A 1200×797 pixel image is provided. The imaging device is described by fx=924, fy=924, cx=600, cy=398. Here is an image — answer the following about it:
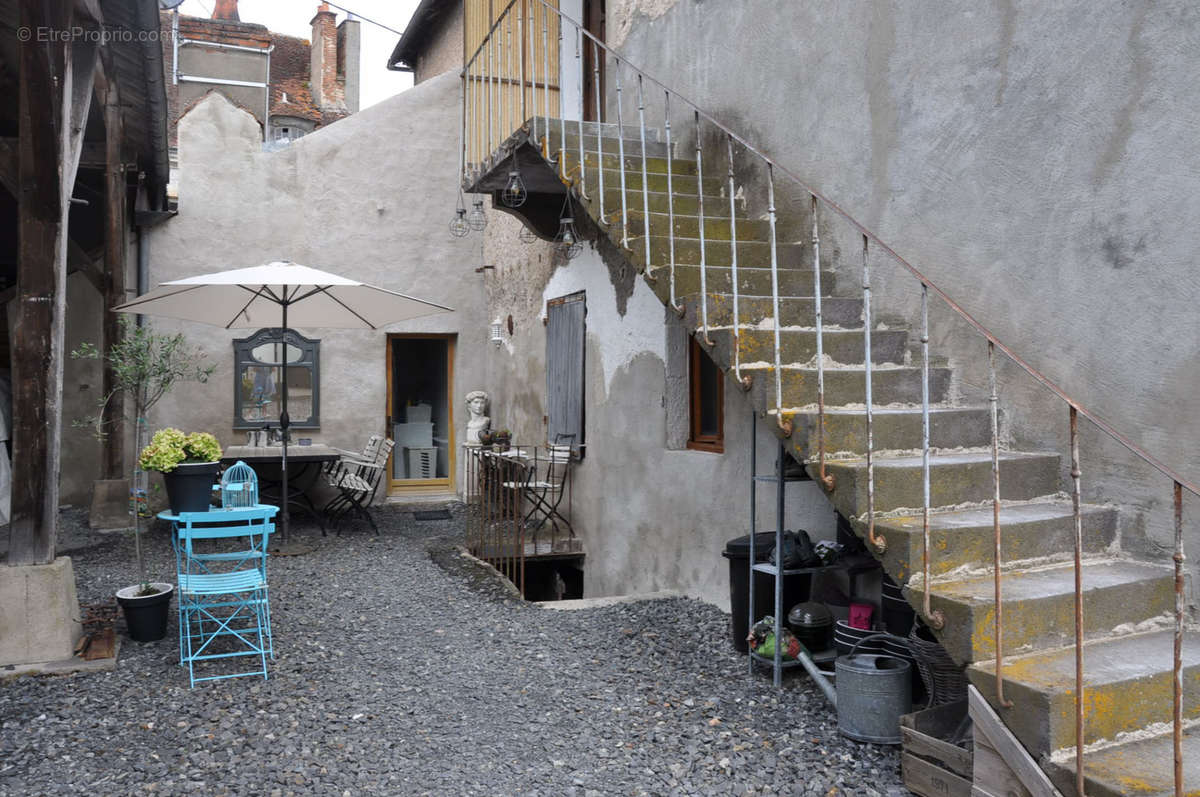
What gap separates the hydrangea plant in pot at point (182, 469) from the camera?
5.49 m

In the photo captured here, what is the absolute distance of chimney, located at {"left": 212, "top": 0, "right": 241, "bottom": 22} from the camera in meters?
19.1

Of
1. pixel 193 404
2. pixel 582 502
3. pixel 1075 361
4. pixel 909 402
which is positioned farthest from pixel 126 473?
pixel 1075 361

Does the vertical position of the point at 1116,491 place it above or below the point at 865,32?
below

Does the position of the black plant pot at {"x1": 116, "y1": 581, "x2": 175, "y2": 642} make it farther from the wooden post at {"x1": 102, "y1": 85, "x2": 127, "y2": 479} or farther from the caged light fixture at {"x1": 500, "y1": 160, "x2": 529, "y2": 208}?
the wooden post at {"x1": 102, "y1": 85, "x2": 127, "y2": 479}

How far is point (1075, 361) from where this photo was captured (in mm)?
3521

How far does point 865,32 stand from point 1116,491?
258cm

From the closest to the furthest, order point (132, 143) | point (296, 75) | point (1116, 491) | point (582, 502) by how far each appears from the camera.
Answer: point (1116, 491) → point (582, 502) → point (132, 143) → point (296, 75)

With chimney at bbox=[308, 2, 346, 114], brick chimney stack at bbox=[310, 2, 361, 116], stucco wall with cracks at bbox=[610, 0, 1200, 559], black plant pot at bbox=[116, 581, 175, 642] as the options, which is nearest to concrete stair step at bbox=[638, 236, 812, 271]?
stucco wall with cracks at bbox=[610, 0, 1200, 559]

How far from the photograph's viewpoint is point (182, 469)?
5.48 metres

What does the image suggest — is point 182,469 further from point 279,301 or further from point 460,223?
point 460,223

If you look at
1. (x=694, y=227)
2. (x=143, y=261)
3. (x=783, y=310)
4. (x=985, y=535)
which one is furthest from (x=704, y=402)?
(x=143, y=261)

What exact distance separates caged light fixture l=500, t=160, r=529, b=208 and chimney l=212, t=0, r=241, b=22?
48.5ft

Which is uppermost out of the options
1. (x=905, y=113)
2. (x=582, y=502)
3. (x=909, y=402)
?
(x=905, y=113)

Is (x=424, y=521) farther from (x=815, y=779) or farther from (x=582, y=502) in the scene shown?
(x=815, y=779)
